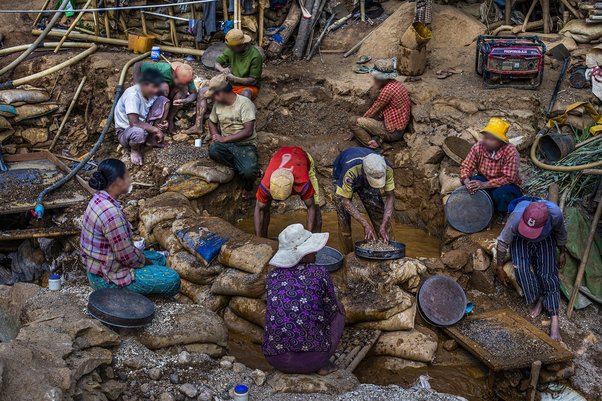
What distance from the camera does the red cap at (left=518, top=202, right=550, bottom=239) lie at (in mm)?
6699

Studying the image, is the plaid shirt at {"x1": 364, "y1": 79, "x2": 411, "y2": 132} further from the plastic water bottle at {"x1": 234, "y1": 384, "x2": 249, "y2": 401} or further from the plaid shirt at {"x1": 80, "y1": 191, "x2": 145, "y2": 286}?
the plastic water bottle at {"x1": 234, "y1": 384, "x2": 249, "y2": 401}

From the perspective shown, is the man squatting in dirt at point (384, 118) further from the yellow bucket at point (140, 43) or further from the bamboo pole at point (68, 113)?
the bamboo pole at point (68, 113)

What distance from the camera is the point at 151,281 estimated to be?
6.46 metres

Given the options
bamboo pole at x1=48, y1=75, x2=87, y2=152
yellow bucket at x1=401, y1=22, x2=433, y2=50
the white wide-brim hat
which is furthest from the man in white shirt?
the white wide-brim hat

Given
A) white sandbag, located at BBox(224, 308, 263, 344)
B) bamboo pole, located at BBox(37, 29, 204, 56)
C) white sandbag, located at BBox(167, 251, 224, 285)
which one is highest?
bamboo pole, located at BBox(37, 29, 204, 56)

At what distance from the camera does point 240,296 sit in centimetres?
729

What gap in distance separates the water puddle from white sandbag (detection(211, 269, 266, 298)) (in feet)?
6.10

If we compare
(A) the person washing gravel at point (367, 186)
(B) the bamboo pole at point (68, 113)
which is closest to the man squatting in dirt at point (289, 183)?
(A) the person washing gravel at point (367, 186)

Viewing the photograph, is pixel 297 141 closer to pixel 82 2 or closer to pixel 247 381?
pixel 82 2

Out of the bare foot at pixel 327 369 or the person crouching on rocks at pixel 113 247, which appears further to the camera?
the person crouching on rocks at pixel 113 247

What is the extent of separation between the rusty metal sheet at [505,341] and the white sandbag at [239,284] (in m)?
1.85

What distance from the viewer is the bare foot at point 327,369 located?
5883 millimetres

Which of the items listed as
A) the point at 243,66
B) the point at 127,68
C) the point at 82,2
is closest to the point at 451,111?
the point at 243,66

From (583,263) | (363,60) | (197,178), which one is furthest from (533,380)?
(363,60)
